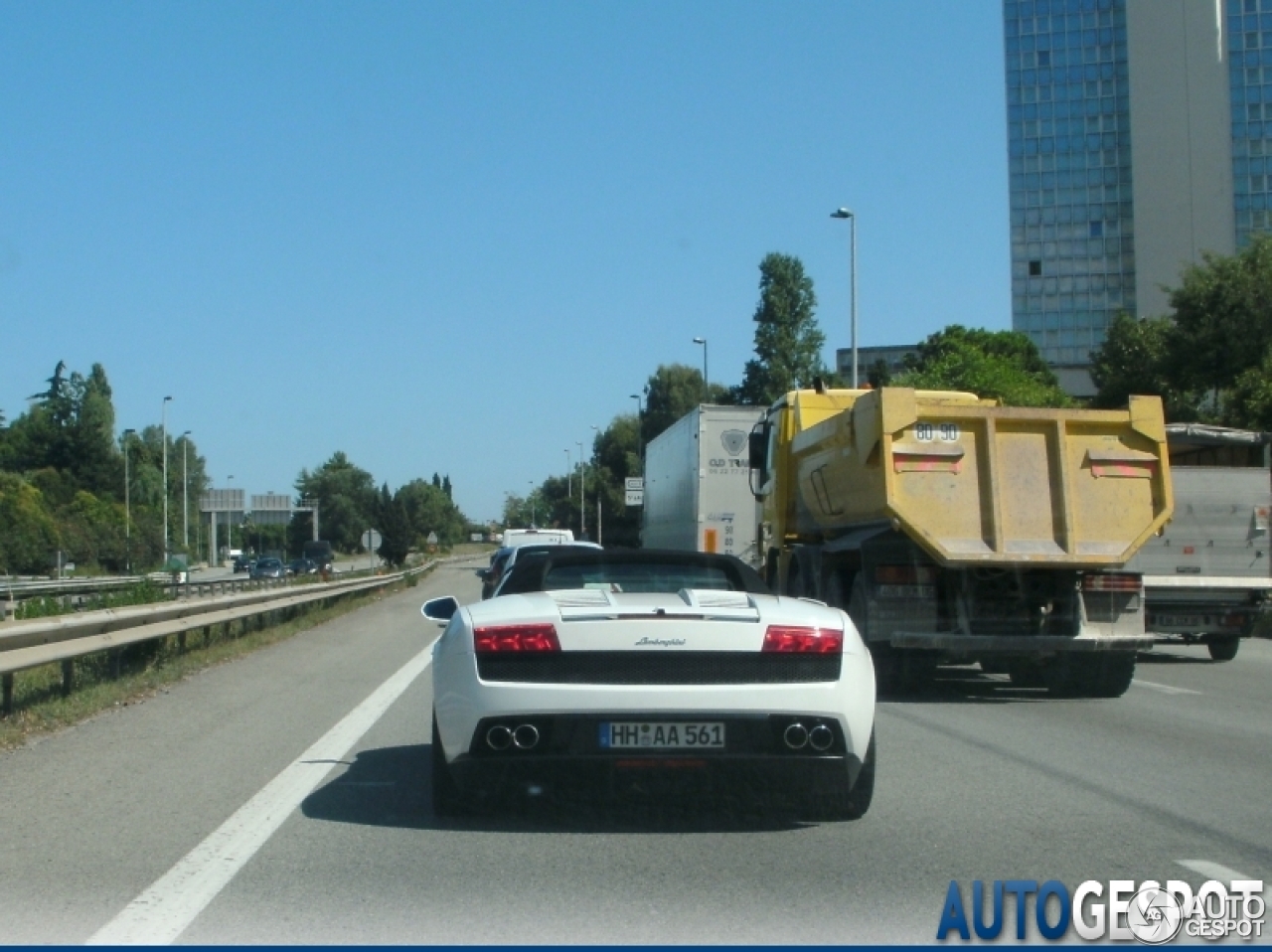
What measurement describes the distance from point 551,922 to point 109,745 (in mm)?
5889

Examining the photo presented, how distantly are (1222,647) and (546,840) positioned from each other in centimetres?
1480

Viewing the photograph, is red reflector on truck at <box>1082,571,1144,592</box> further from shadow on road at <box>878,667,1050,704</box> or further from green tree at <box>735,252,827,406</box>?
green tree at <box>735,252,827,406</box>

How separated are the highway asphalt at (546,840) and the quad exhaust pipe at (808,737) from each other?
→ 0.47 m

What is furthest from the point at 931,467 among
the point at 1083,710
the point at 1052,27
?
the point at 1052,27

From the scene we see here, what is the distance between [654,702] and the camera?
6605 mm

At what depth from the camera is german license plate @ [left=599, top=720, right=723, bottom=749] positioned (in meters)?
6.63

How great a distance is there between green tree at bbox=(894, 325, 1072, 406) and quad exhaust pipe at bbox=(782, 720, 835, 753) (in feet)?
88.8

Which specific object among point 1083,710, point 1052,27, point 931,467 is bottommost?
point 1083,710

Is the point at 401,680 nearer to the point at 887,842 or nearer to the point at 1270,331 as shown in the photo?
the point at 887,842

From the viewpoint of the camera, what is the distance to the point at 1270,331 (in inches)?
1494

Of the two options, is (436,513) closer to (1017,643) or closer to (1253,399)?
(1253,399)

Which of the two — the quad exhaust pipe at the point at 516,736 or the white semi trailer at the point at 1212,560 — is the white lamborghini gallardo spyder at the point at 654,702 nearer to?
the quad exhaust pipe at the point at 516,736

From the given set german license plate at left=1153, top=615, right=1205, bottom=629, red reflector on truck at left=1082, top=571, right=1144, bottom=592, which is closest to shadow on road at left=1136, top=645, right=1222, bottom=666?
german license plate at left=1153, top=615, right=1205, bottom=629

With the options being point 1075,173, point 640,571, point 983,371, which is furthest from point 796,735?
point 1075,173
